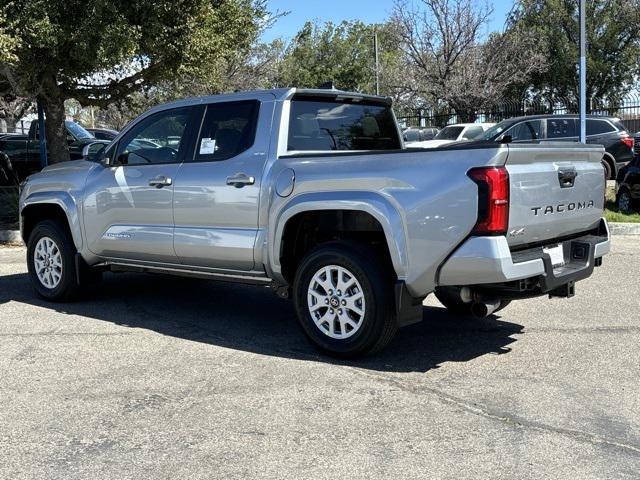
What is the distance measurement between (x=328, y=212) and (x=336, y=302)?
27.2 inches

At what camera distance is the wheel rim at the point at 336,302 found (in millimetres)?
5066

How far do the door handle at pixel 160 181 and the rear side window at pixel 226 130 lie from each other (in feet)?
1.07

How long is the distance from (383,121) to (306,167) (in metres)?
1.53

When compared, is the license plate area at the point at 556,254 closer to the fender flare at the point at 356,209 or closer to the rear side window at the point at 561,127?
the fender flare at the point at 356,209

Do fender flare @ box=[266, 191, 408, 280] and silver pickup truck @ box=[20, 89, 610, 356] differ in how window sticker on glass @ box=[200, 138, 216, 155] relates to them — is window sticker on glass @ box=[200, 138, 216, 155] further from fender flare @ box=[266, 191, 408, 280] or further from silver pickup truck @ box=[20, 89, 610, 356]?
fender flare @ box=[266, 191, 408, 280]

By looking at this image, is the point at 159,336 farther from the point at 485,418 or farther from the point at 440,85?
the point at 440,85

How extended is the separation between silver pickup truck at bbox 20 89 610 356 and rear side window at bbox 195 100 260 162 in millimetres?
12

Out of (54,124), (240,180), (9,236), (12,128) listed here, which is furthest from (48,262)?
(12,128)

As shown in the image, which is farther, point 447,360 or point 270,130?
point 270,130

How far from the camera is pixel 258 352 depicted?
5551mm

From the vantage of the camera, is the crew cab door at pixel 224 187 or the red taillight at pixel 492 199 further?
the crew cab door at pixel 224 187

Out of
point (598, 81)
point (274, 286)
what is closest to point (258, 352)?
point (274, 286)

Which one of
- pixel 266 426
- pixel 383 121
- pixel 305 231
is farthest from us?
pixel 383 121

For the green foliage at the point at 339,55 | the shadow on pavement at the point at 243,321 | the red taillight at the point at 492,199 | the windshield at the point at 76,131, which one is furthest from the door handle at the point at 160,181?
the green foliage at the point at 339,55
